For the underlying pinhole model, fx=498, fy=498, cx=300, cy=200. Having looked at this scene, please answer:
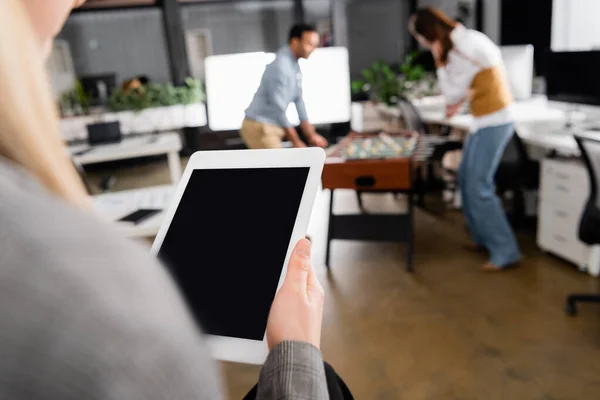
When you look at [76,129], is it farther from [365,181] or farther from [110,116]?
[365,181]

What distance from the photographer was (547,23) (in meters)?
4.88

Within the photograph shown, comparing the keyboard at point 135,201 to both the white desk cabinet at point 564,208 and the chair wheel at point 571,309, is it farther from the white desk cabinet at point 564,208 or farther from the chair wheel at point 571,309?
the white desk cabinet at point 564,208

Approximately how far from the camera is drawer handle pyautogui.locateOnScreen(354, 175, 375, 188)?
311cm

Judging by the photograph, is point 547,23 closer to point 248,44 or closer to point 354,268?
point 354,268

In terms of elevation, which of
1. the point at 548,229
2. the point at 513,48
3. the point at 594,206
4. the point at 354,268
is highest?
the point at 513,48

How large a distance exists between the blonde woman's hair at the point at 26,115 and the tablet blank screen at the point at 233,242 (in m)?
0.32

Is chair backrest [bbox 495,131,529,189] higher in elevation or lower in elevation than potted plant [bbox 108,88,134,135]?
lower

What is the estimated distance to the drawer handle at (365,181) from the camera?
311cm

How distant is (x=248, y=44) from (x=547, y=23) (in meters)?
4.19

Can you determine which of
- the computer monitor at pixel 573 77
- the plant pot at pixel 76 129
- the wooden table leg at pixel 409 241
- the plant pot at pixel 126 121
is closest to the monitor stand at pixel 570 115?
the computer monitor at pixel 573 77

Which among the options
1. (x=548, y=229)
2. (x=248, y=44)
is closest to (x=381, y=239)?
(x=548, y=229)

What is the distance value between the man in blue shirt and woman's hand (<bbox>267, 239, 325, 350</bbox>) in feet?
9.45

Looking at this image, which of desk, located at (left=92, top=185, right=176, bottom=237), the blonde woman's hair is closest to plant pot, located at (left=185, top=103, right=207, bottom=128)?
desk, located at (left=92, top=185, right=176, bottom=237)

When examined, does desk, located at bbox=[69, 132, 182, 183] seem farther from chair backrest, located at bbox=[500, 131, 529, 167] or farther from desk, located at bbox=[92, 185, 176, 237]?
chair backrest, located at bbox=[500, 131, 529, 167]
